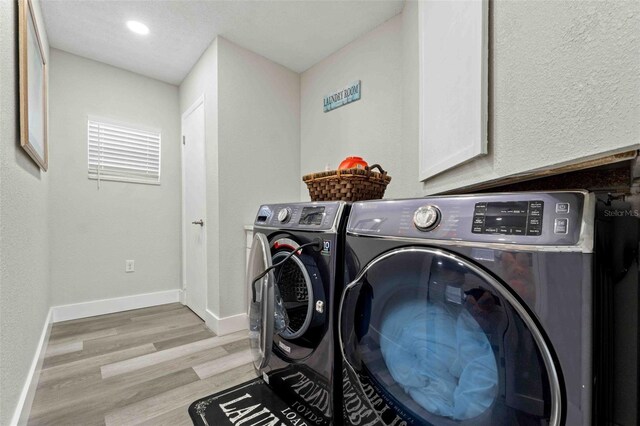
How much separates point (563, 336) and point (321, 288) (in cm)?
69

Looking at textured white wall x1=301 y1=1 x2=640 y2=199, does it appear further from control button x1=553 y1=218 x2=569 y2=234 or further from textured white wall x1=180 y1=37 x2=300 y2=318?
textured white wall x1=180 y1=37 x2=300 y2=318

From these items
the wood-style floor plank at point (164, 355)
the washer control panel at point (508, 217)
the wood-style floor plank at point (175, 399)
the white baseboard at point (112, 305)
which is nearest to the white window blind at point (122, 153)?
the white baseboard at point (112, 305)

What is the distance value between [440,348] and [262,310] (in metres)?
0.75

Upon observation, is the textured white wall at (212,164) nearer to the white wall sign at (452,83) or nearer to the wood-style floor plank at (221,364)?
the wood-style floor plank at (221,364)

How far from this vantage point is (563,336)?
496mm

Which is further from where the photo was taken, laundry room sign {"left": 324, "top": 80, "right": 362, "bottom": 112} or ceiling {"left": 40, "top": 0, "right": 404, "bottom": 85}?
laundry room sign {"left": 324, "top": 80, "right": 362, "bottom": 112}

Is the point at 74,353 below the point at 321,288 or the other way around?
below

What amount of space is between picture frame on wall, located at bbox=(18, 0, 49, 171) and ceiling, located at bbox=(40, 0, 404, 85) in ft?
1.79

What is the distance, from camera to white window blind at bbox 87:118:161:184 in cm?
266

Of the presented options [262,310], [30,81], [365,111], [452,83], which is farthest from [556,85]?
[30,81]

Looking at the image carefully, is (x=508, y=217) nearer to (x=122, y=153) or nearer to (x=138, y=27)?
(x=138, y=27)

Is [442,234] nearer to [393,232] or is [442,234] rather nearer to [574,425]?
[393,232]

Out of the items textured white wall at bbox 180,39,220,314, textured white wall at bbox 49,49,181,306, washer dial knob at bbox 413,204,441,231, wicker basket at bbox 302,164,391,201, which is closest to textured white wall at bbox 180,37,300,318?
textured white wall at bbox 180,39,220,314

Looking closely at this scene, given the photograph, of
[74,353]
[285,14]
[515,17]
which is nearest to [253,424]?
[74,353]
